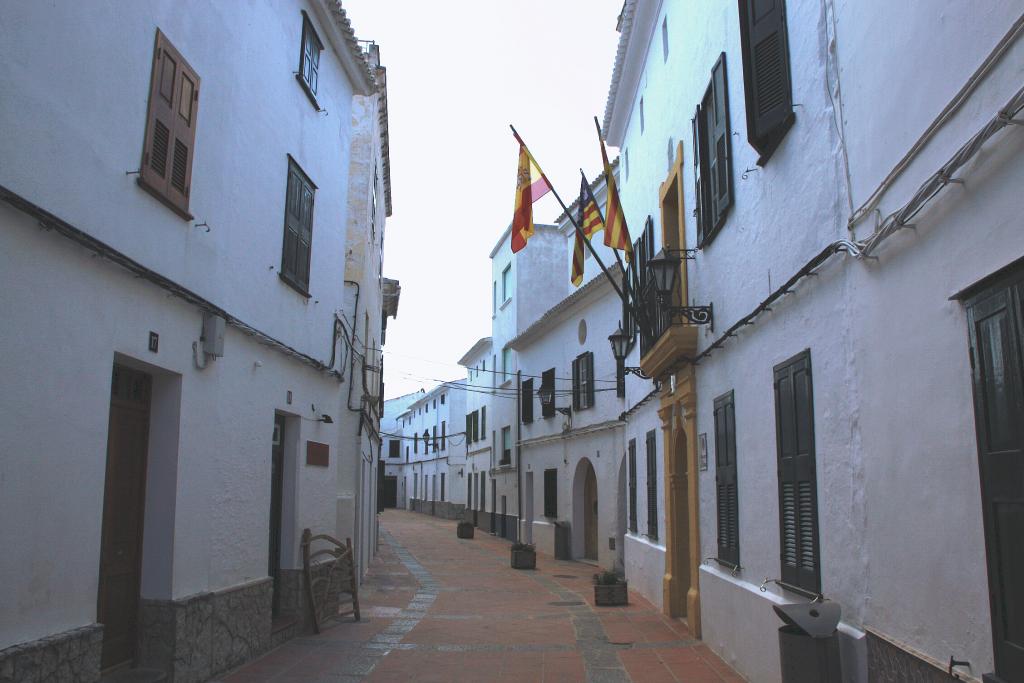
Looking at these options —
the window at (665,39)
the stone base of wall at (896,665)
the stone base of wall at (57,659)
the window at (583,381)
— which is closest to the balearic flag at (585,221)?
the window at (665,39)

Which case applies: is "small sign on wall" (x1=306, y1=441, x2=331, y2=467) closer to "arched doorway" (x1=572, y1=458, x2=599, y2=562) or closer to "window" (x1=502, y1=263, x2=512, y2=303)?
"arched doorway" (x1=572, y1=458, x2=599, y2=562)

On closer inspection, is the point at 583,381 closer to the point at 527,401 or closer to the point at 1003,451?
the point at 527,401

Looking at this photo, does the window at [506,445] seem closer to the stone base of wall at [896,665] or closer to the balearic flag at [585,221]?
the balearic flag at [585,221]

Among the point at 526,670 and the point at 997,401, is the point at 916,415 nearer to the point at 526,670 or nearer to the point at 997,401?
the point at 997,401

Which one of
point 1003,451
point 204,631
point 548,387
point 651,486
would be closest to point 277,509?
point 204,631

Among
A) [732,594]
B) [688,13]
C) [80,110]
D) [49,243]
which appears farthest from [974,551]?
[688,13]

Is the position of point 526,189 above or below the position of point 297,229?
above

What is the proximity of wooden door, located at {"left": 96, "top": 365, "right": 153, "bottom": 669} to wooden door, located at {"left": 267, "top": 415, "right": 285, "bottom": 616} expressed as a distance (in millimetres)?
3080

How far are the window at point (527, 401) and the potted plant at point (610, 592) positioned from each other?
44.3ft

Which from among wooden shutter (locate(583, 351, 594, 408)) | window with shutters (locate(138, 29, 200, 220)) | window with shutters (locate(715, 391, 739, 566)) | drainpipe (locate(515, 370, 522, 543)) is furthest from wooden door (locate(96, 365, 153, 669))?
drainpipe (locate(515, 370, 522, 543))

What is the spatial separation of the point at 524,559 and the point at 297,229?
11511 mm

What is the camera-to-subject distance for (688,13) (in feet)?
32.7

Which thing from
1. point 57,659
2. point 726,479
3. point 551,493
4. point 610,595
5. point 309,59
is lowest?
point 610,595

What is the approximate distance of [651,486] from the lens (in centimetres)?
1297
